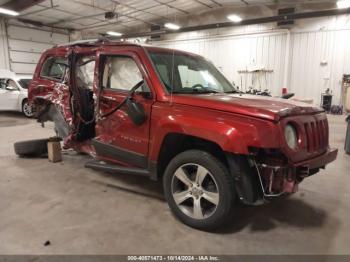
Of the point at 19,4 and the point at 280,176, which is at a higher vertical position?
the point at 19,4

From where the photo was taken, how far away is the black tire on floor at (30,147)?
4.90 metres

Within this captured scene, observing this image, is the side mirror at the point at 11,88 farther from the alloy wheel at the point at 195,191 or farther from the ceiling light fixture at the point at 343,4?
the ceiling light fixture at the point at 343,4

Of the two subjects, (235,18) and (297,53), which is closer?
(297,53)

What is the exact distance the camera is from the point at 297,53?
447 inches

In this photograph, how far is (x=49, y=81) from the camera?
4.48m

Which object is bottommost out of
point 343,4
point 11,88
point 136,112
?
point 136,112

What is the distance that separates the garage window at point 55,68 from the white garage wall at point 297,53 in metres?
9.64

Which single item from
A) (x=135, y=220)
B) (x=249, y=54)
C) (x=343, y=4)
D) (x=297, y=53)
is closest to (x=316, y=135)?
(x=135, y=220)

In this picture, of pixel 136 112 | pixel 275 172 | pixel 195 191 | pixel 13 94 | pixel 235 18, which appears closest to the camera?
pixel 275 172

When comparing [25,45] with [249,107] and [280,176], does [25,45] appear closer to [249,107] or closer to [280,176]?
[249,107]

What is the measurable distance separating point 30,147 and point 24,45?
1149 centimetres

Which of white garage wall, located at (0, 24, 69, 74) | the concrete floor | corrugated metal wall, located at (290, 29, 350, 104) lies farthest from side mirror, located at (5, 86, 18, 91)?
corrugated metal wall, located at (290, 29, 350, 104)

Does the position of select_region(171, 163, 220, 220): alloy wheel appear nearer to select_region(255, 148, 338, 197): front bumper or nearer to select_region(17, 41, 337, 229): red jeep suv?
select_region(17, 41, 337, 229): red jeep suv

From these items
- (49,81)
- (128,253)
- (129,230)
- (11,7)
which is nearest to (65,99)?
(49,81)
